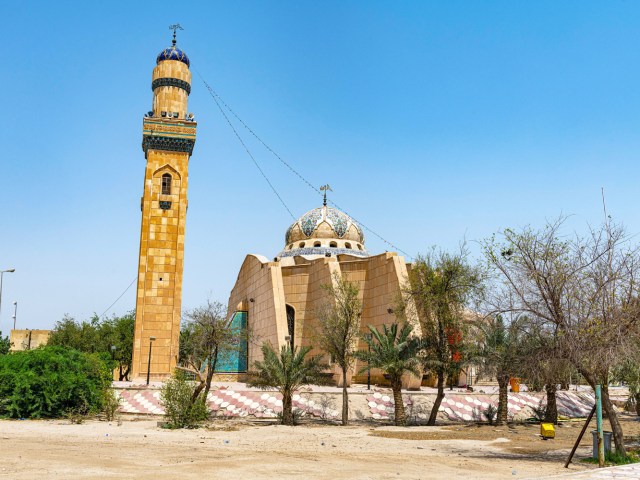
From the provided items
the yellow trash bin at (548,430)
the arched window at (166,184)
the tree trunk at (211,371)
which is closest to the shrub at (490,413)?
the yellow trash bin at (548,430)

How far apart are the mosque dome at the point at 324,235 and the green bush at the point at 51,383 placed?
74.7ft

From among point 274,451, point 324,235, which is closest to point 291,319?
point 324,235

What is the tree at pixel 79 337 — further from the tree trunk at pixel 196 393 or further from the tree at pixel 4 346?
the tree trunk at pixel 196 393

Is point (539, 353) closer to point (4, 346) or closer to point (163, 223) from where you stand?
point (163, 223)

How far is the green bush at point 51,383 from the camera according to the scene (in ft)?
69.2

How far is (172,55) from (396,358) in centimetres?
2763

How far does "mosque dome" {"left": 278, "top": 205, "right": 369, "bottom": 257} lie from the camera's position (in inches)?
1752

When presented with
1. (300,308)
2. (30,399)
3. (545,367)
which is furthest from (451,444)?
(300,308)

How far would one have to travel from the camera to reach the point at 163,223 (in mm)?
38469

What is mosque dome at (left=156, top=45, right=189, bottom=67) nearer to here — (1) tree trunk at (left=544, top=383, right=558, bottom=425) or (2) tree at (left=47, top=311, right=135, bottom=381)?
(2) tree at (left=47, top=311, right=135, bottom=381)

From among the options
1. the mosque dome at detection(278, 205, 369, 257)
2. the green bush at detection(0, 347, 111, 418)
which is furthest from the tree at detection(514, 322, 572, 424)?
the mosque dome at detection(278, 205, 369, 257)

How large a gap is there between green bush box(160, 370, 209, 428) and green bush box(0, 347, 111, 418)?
3.70 m

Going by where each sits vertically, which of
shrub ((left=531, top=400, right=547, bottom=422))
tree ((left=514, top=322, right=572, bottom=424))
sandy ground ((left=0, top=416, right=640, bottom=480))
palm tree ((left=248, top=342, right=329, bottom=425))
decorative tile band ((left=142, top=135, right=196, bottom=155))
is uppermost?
decorative tile band ((left=142, top=135, right=196, bottom=155))

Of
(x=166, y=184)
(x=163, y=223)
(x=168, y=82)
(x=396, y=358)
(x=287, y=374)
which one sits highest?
(x=168, y=82)
